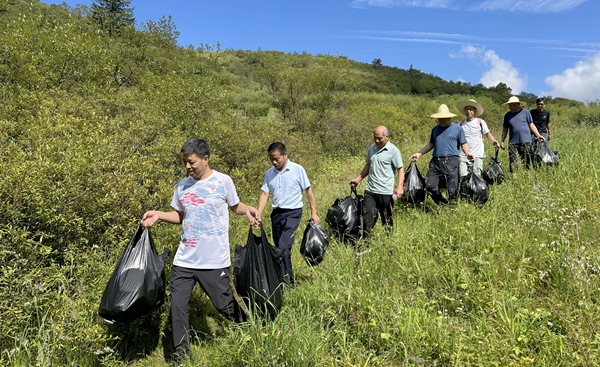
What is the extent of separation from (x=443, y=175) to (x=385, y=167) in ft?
3.92

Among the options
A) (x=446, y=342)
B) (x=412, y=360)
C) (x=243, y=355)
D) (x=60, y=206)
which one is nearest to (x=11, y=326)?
(x=60, y=206)

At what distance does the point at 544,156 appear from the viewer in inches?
215

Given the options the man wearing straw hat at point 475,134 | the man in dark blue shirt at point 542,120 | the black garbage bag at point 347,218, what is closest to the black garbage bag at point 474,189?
the man wearing straw hat at point 475,134

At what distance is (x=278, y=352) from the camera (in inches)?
91.0

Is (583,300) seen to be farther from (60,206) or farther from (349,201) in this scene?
(60,206)

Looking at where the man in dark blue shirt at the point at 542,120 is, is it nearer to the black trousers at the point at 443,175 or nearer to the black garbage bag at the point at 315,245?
the black trousers at the point at 443,175

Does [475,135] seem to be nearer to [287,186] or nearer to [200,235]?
[287,186]

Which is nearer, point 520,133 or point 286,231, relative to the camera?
point 286,231

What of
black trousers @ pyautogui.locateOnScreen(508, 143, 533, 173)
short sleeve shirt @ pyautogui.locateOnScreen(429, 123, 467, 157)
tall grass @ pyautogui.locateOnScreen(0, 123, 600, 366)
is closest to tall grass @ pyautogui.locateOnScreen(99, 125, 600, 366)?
tall grass @ pyautogui.locateOnScreen(0, 123, 600, 366)

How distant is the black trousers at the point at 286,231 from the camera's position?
3670 mm

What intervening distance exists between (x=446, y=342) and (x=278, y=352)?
3.60 ft

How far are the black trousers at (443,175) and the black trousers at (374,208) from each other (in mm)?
965

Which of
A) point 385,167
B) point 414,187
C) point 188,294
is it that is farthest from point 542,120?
point 188,294

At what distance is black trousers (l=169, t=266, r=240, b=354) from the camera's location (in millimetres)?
2615
